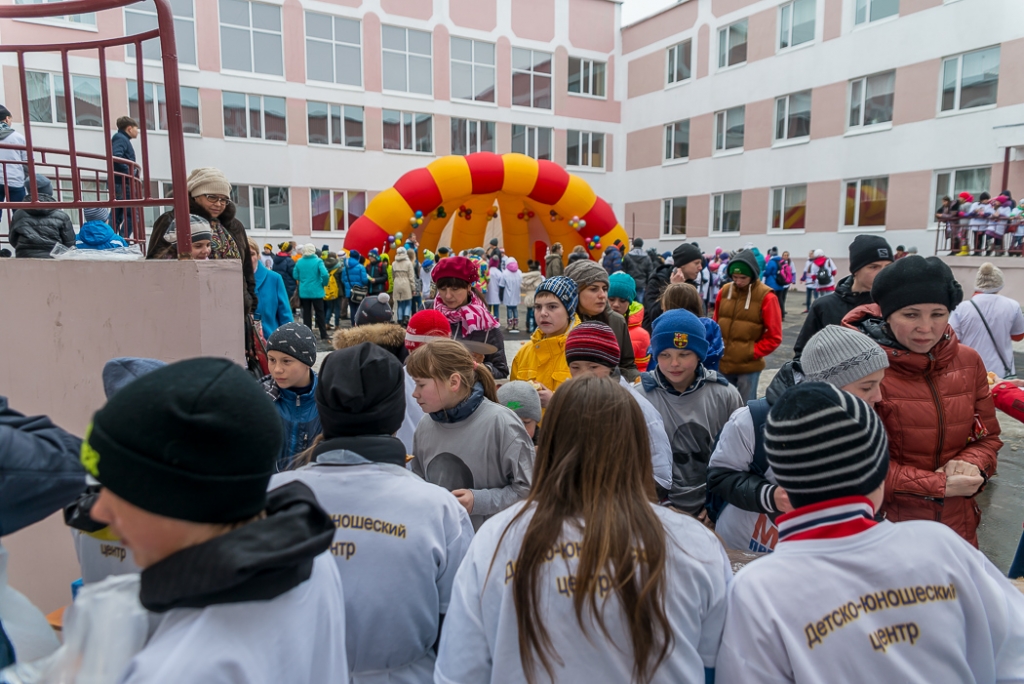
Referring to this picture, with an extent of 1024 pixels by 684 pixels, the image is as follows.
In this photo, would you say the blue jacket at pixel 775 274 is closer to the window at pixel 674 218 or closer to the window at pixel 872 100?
the window at pixel 872 100

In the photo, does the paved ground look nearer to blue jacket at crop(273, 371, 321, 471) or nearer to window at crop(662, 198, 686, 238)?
blue jacket at crop(273, 371, 321, 471)

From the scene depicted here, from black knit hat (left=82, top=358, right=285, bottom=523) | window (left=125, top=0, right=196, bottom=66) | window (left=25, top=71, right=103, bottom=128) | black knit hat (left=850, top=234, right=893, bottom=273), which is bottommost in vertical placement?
black knit hat (left=82, top=358, right=285, bottom=523)

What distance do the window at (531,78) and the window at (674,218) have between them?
6698mm

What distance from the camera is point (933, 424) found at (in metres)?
2.40

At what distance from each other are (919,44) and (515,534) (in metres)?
23.6

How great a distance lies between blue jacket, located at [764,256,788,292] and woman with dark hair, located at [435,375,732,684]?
47.1 ft

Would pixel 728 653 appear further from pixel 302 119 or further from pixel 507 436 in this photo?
pixel 302 119

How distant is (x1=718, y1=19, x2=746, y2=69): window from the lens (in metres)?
24.2

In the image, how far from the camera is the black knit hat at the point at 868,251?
4145 mm

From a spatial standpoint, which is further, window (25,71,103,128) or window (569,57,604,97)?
window (569,57,604,97)

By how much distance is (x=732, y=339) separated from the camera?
5.29 m

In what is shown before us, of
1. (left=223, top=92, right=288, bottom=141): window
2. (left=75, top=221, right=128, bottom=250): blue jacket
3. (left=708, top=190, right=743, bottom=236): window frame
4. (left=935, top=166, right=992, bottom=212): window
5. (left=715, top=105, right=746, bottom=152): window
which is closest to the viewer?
(left=75, top=221, right=128, bottom=250): blue jacket

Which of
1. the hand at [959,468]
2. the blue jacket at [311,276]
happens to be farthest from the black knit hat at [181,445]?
the blue jacket at [311,276]

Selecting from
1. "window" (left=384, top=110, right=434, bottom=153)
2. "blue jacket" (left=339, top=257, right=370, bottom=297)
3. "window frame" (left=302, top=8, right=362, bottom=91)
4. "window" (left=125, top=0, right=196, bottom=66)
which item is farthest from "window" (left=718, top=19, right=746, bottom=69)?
"window" (left=125, top=0, right=196, bottom=66)
